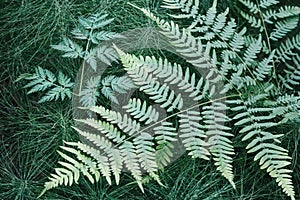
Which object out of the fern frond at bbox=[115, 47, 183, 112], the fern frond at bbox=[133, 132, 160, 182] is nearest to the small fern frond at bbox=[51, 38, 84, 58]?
the fern frond at bbox=[115, 47, 183, 112]

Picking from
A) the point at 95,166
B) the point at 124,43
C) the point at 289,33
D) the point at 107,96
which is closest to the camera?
the point at 95,166

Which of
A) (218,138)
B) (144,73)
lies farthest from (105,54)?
(218,138)

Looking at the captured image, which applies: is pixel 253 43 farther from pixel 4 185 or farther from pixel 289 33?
pixel 4 185

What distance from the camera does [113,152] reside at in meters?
1.38

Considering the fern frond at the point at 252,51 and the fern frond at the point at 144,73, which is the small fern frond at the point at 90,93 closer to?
the fern frond at the point at 144,73

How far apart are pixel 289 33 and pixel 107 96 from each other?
0.83 meters

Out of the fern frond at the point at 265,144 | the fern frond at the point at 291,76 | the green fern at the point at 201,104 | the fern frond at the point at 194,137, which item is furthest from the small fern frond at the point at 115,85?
the fern frond at the point at 291,76

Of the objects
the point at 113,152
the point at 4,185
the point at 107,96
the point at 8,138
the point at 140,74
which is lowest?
the point at 4,185

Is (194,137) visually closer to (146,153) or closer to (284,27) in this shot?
(146,153)

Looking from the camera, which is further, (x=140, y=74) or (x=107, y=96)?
(x=107, y=96)

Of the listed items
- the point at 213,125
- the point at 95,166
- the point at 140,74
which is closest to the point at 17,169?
the point at 95,166

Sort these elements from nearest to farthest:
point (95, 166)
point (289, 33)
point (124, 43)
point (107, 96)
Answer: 1. point (95, 166)
2. point (107, 96)
3. point (124, 43)
4. point (289, 33)

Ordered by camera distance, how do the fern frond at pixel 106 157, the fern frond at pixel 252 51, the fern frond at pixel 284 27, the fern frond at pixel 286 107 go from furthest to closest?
the fern frond at pixel 284 27, the fern frond at pixel 252 51, the fern frond at pixel 286 107, the fern frond at pixel 106 157

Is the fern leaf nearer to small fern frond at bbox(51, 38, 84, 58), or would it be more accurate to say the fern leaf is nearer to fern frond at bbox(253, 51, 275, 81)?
small fern frond at bbox(51, 38, 84, 58)
